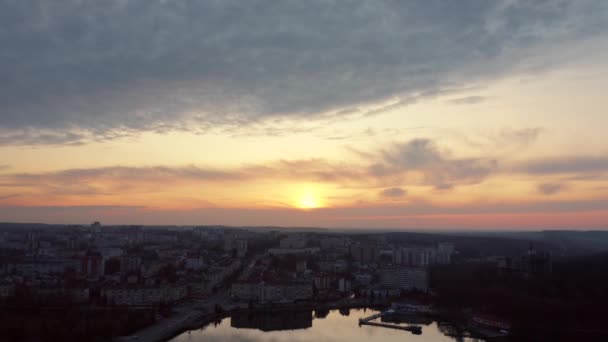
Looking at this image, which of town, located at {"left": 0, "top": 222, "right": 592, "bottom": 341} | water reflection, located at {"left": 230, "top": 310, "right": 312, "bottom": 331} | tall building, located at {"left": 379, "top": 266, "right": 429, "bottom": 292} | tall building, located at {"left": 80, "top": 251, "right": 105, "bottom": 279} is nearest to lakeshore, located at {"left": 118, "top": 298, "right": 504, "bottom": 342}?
town, located at {"left": 0, "top": 222, "right": 592, "bottom": 341}

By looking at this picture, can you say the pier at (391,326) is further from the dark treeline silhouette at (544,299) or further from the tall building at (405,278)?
the tall building at (405,278)

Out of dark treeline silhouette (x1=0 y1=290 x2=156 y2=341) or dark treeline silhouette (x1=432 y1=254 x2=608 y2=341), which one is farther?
dark treeline silhouette (x1=432 y1=254 x2=608 y2=341)

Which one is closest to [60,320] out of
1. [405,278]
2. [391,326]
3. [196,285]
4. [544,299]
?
[391,326]

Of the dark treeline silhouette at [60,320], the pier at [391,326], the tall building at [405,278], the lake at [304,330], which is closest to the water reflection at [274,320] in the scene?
the lake at [304,330]

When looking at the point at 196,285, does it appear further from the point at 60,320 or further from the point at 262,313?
the point at 60,320

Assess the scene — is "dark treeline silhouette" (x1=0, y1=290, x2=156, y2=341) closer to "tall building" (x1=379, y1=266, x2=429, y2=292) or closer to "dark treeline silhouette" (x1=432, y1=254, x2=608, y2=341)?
"dark treeline silhouette" (x1=432, y1=254, x2=608, y2=341)

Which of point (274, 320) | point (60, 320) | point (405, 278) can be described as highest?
point (405, 278)

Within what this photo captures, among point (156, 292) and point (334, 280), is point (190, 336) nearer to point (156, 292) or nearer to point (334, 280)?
point (156, 292)

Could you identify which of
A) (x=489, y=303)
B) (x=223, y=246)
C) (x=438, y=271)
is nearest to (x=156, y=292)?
(x=489, y=303)
